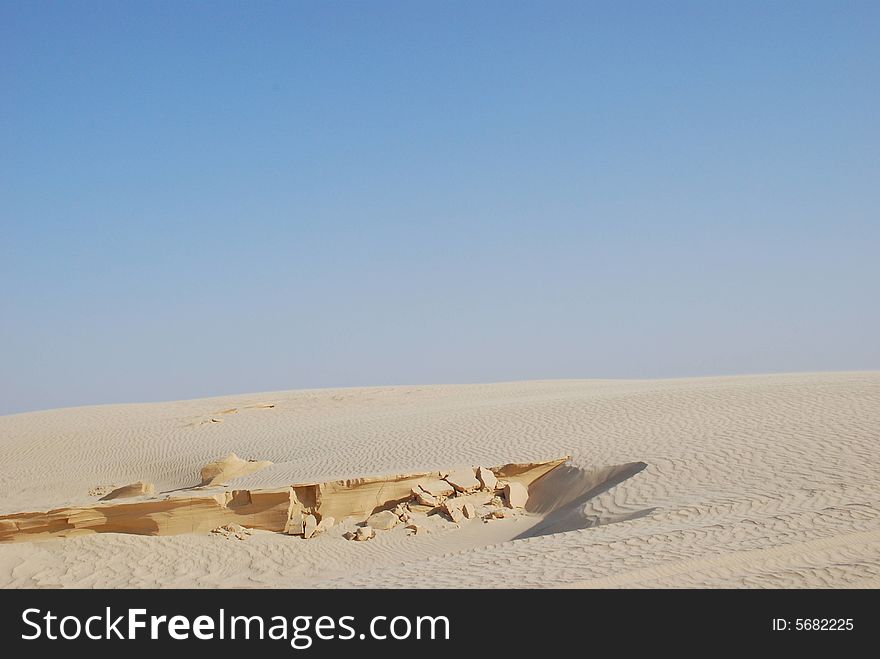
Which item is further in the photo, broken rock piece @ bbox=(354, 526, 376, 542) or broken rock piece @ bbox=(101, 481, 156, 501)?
broken rock piece @ bbox=(101, 481, 156, 501)

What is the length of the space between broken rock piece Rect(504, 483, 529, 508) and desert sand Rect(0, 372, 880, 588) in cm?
5

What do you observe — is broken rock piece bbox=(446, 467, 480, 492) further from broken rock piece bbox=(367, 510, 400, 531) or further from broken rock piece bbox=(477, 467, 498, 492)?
broken rock piece bbox=(367, 510, 400, 531)

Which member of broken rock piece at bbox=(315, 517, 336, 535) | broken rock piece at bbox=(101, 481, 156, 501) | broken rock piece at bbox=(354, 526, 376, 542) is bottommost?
broken rock piece at bbox=(354, 526, 376, 542)

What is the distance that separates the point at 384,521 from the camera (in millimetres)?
14320

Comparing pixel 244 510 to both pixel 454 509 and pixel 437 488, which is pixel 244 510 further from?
pixel 454 509

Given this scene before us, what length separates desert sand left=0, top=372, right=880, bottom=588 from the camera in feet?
29.1

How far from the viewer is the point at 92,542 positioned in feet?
44.0

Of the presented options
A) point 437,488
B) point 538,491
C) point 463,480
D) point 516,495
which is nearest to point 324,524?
point 437,488

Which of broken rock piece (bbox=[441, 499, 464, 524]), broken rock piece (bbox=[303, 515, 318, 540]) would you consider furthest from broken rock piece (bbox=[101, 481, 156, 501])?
broken rock piece (bbox=[441, 499, 464, 524])

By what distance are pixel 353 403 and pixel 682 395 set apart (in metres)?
16.0
